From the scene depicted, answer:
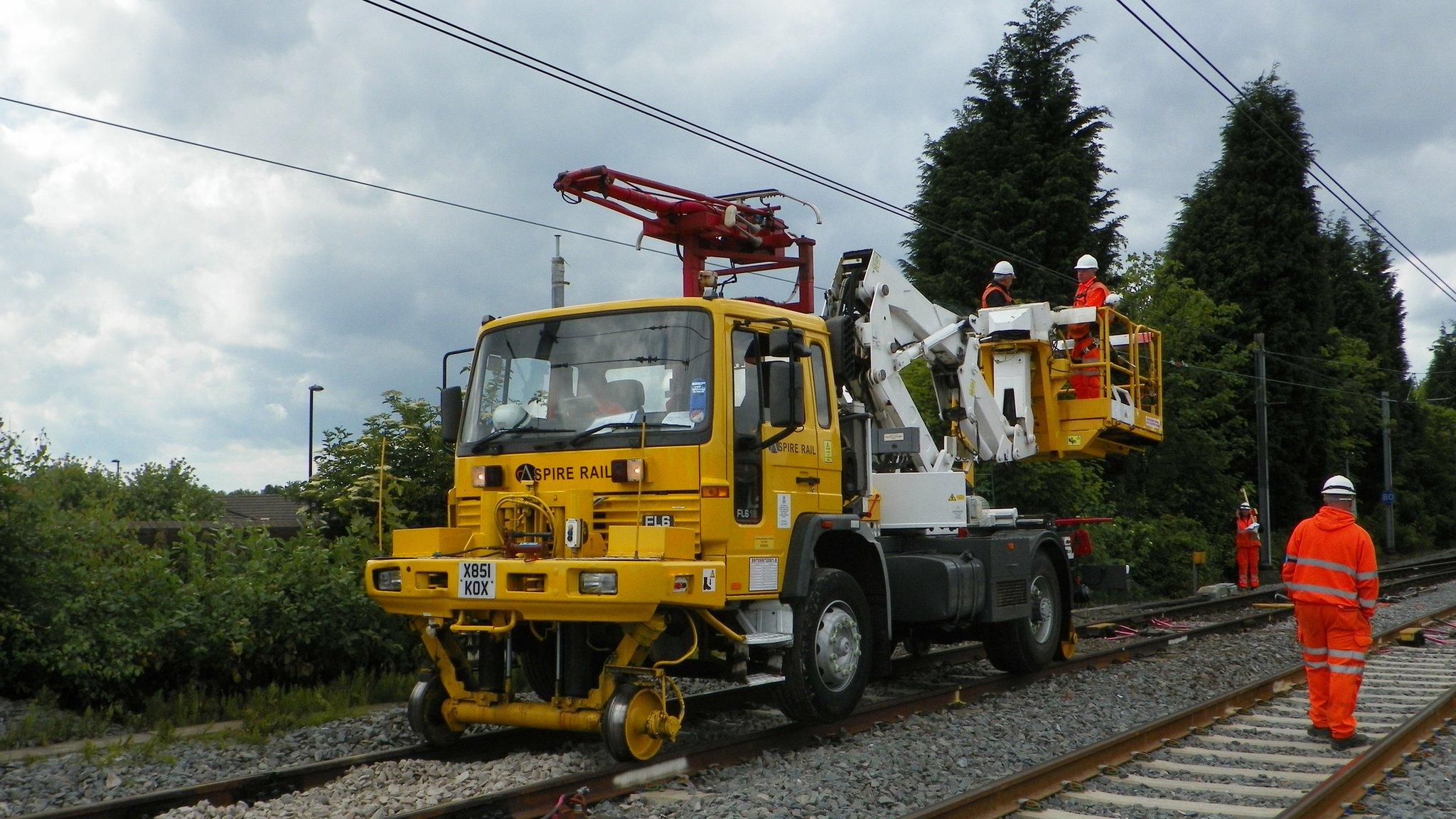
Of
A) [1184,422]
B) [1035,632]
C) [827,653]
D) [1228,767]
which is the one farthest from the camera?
[1184,422]

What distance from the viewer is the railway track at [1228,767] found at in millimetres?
5887

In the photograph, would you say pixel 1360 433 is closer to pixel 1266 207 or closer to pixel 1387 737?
pixel 1266 207

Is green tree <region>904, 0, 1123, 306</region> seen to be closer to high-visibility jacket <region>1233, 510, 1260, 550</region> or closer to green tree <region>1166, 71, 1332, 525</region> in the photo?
high-visibility jacket <region>1233, 510, 1260, 550</region>

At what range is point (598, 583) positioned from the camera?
249 inches

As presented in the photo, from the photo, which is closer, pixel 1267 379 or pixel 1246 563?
pixel 1246 563

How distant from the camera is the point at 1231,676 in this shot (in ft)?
34.6

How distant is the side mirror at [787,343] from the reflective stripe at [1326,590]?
11.8 ft

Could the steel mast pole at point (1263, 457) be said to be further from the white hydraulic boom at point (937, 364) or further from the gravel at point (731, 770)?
the gravel at point (731, 770)

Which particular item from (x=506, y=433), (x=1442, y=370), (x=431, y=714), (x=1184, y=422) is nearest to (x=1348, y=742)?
(x=506, y=433)

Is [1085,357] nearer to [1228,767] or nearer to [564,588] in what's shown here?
[1228,767]

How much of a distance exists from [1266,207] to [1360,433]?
41.5ft

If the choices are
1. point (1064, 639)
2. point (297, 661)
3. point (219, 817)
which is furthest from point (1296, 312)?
point (219, 817)

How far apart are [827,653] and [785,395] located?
5.99 ft

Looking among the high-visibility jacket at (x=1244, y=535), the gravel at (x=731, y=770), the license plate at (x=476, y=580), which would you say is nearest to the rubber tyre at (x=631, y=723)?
the gravel at (x=731, y=770)
